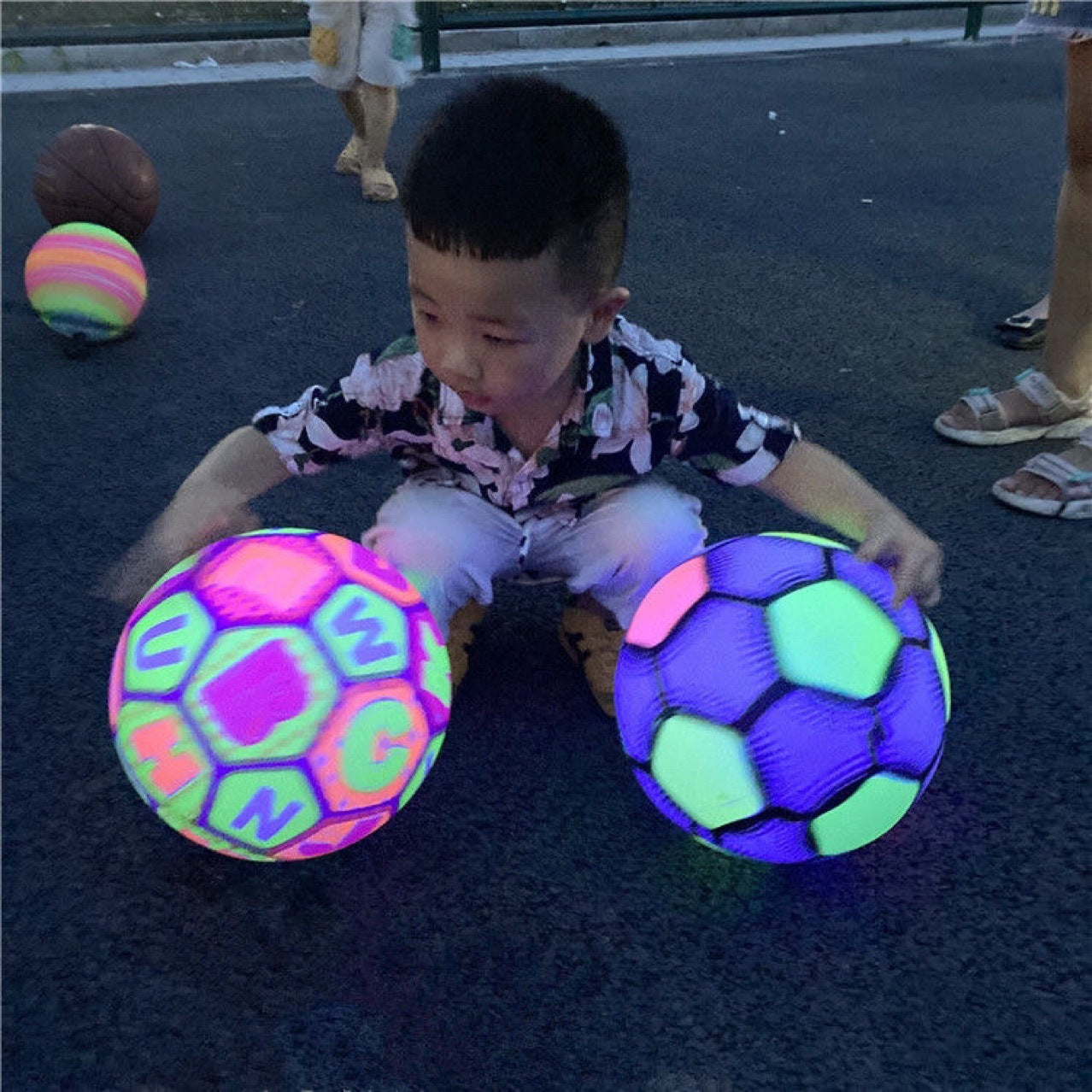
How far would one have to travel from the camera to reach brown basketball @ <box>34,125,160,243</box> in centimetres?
361

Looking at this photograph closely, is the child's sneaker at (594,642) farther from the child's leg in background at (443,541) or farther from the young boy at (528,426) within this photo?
the child's leg in background at (443,541)

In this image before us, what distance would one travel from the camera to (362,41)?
446cm

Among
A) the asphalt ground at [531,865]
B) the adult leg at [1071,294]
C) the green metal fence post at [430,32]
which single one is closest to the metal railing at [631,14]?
the green metal fence post at [430,32]

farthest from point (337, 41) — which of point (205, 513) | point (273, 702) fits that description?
point (273, 702)

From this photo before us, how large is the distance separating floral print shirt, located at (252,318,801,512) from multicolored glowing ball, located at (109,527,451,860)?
0.29 meters

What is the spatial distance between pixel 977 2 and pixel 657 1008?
9672 mm

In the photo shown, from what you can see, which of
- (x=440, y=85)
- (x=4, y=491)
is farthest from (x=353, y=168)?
(x=4, y=491)

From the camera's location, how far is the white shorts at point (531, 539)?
5.83 ft

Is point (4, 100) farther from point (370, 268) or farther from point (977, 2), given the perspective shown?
point (977, 2)

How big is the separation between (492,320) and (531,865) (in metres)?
0.75

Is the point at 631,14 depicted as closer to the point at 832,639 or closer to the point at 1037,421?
the point at 1037,421

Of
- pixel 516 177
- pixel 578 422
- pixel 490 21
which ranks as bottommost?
pixel 490 21

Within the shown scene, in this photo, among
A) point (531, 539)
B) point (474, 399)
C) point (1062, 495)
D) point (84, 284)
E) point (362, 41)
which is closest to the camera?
point (474, 399)

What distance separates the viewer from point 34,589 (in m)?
2.05
